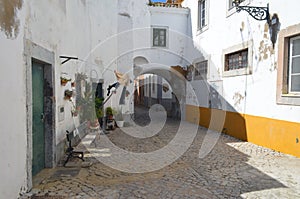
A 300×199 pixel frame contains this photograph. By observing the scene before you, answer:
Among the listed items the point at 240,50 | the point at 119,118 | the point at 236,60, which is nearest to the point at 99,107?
the point at 119,118

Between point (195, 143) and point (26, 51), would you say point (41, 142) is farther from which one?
point (195, 143)

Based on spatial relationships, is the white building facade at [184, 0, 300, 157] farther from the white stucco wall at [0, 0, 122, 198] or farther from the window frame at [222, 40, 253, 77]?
the white stucco wall at [0, 0, 122, 198]

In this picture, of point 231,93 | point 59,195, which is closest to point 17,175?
point 59,195

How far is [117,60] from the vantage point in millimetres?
10383

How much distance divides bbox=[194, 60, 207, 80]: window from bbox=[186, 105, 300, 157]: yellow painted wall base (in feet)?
5.25

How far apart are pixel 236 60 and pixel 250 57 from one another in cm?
100

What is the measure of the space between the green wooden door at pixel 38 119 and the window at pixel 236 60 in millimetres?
6258

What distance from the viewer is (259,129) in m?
6.99

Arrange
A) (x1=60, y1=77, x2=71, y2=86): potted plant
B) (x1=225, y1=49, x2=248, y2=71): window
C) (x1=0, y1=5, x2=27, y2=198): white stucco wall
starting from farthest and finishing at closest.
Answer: (x1=225, y1=49, x2=248, y2=71): window → (x1=60, y1=77, x2=71, y2=86): potted plant → (x1=0, y1=5, x2=27, y2=198): white stucco wall

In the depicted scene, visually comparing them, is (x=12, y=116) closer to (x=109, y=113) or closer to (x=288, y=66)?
(x=288, y=66)

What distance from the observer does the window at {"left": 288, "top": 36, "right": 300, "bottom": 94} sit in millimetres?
5766

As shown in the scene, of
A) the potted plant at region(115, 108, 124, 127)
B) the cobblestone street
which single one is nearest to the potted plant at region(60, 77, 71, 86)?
the cobblestone street

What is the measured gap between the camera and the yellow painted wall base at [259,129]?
227 inches

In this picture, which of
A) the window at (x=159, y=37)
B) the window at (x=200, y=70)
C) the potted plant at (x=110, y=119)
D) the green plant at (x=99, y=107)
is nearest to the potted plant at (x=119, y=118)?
the potted plant at (x=110, y=119)
